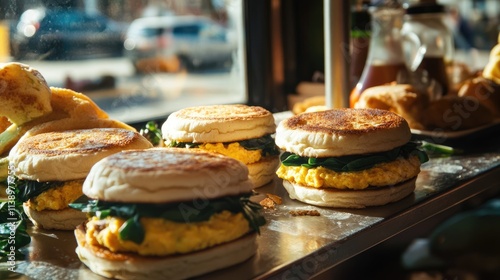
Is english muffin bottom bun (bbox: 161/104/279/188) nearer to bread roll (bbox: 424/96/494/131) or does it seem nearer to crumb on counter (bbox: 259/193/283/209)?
crumb on counter (bbox: 259/193/283/209)

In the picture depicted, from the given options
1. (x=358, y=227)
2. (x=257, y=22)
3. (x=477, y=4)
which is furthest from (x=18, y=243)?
(x=477, y=4)

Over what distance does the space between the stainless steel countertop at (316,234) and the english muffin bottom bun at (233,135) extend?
110 mm

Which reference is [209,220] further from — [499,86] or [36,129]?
[499,86]

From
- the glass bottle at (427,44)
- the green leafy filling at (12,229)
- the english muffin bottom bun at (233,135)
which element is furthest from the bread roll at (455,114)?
the green leafy filling at (12,229)

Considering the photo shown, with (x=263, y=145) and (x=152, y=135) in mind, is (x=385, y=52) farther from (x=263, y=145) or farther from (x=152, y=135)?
(x=152, y=135)

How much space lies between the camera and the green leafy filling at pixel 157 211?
5.05ft

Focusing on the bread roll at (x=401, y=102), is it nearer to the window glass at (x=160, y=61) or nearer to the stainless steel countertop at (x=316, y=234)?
the stainless steel countertop at (x=316, y=234)

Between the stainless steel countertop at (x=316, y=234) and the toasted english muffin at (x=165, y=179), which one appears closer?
the toasted english muffin at (x=165, y=179)

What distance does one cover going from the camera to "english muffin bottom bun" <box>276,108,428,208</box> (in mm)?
2148

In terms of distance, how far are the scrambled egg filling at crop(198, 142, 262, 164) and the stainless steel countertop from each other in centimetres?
15

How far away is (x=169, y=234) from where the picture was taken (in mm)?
1547

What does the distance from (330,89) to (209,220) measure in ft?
4.90

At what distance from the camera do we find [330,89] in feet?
9.67

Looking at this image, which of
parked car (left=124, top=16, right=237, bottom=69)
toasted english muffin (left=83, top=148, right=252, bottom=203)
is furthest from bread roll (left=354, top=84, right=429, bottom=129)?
parked car (left=124, top=16, right=237, bottom=69)
